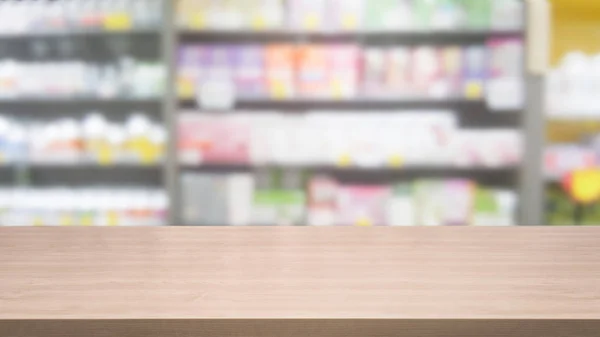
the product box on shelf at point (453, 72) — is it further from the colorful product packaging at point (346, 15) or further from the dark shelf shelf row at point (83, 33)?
the dark shelf shelf row at point (83, 33)

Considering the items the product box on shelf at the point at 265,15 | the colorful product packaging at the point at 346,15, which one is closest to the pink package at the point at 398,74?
the colorful product packaging at the point at 346,15

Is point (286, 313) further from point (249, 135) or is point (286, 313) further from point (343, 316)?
point (249, 135)

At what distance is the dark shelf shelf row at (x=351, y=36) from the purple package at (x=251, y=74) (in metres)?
0.18

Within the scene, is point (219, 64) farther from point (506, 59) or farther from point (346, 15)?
point (506, 59)

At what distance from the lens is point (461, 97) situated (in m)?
3.39

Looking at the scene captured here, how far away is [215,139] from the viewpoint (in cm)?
349

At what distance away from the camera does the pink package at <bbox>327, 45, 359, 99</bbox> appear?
11.2 ft

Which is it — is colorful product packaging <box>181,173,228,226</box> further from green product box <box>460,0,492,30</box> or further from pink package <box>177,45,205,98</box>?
green product box <box>460,0,492,30</box>

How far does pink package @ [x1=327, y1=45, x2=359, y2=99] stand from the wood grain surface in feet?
7.91

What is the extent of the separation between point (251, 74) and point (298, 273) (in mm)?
2748

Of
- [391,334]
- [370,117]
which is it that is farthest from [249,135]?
[391,334]

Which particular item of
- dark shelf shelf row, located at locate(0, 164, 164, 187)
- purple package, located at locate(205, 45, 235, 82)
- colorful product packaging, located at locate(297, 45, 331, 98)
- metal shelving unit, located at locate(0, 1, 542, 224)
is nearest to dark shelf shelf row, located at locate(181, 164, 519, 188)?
metal shelving unit, located at locate(0, 1, 542, 224)

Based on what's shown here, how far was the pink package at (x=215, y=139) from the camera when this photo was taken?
349 centimetres

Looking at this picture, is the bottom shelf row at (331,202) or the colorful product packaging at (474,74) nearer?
the colorful product packaging at (474,74)
